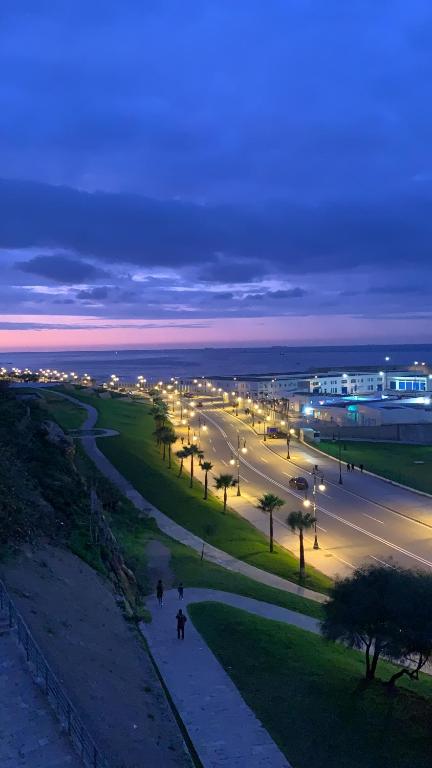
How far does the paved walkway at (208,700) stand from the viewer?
39.7ft

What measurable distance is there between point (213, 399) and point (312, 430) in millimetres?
54322

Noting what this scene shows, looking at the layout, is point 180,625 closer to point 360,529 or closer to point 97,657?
point 97,657

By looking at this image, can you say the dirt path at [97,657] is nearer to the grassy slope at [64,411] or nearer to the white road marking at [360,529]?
the white road marking at [360,529]

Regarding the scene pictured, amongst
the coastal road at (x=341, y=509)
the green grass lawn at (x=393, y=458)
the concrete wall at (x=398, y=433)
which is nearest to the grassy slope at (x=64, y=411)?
the coastal road at (x=341, y=509)

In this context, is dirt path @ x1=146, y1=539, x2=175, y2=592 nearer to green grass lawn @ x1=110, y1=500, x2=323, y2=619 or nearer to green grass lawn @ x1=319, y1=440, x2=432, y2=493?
green grass lawn @ x1=110, y1=500, x2=323, y2=619

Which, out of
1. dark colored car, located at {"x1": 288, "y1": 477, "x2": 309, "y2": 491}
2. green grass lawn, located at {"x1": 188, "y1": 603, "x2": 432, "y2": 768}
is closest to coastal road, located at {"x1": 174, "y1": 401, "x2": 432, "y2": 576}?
dark colored car, located at {"x1": 288, "y1": 477, "x2": 309, "y2": 491}

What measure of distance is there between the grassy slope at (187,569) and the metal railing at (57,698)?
8.04 meters

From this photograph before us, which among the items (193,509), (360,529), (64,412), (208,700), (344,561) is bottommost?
(344,561)

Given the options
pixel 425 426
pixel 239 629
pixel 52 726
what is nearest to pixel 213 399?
pixel 425 426

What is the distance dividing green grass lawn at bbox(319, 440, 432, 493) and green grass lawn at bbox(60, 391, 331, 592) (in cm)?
1795

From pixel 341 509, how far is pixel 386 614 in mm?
28419

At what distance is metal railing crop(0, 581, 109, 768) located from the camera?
373 inches

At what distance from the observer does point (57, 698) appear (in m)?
10.8

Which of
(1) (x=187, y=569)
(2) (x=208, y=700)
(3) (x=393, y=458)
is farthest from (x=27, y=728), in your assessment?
(3) (x=393, y=458)
